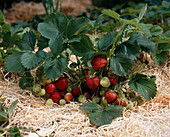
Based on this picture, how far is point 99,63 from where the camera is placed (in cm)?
90

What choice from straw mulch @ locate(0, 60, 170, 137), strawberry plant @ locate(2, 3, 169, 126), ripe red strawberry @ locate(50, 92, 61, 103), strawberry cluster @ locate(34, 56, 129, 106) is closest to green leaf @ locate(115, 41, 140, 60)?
strawberry plant @ locate(2, 3, 169, 126)

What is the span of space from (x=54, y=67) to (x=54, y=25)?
0.24 meters

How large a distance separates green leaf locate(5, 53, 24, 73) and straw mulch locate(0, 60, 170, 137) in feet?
0.40

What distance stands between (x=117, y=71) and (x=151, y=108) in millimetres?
241

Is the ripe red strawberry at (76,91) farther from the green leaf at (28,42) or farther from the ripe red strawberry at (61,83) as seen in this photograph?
the green leaf at (28,42)

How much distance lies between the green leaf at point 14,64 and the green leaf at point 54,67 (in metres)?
0.15

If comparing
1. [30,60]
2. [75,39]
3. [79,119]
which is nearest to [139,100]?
[79,119]

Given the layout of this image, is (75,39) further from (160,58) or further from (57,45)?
(160,58)

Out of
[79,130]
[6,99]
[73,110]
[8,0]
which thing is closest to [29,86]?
[6,99]

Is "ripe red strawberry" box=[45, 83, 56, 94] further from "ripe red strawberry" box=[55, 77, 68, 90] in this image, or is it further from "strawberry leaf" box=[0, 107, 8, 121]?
"strawberry leaf" box=[0, 107, 8, 121]

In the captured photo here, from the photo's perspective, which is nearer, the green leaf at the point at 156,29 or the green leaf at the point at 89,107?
the green leaf at the point at 89,107

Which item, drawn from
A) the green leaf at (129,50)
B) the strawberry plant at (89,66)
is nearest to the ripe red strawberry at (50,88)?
the strawberry plant at (89,66)

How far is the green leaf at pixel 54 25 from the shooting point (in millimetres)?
994

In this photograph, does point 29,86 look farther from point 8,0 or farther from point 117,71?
point 8,0
